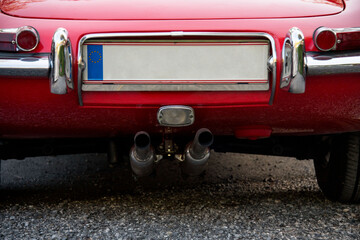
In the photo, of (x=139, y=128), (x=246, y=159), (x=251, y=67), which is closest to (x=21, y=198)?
(x=139, y=128)

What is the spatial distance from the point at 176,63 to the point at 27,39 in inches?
24.8

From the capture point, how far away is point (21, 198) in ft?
9.23

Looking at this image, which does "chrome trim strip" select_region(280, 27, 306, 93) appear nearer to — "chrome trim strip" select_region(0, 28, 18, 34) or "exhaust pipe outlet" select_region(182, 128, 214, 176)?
"exhaust pipe outlet" select_region(182, 128, 214, 176)

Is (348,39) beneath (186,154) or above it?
above

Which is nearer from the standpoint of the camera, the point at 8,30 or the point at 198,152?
the point at 8,30

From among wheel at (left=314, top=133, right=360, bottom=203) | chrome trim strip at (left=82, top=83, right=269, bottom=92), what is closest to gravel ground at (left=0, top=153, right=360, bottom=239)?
wheel at (left=314, top=133, right=360, bottom=203)

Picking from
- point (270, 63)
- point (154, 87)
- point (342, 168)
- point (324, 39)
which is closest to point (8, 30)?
point (154, 87)

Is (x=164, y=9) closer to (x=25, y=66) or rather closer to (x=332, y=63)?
(x=25, y=66)

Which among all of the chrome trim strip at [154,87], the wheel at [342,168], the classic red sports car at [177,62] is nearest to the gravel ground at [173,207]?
the wheel at [342,168]

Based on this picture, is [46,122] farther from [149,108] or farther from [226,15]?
[226,15]

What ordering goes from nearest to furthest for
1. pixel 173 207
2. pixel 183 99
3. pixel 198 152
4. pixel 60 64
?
pixel 60 64 < pixel 183 99 < pixel 198 152 < pixel 173 207

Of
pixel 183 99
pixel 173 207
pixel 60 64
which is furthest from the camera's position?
pixel 173 207

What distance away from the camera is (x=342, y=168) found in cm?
264

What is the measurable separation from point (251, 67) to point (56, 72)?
31.8 inches
